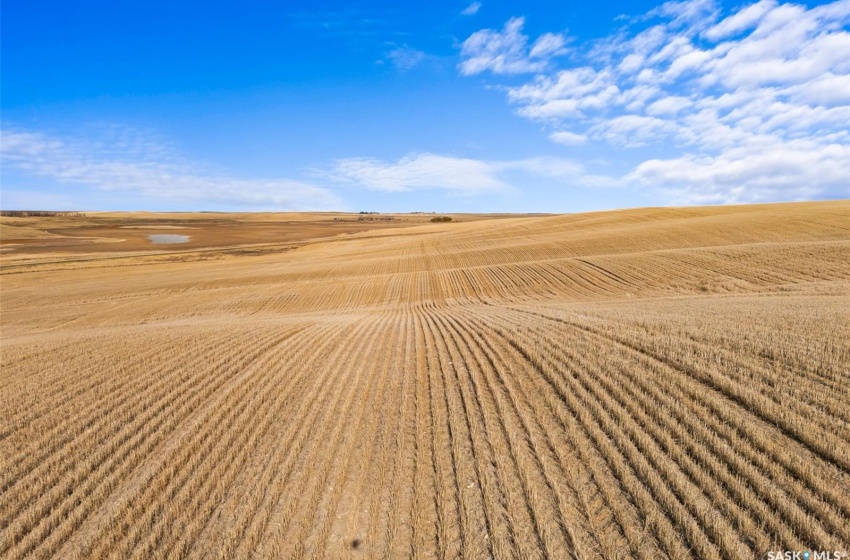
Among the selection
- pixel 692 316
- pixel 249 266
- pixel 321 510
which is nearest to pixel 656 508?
pixel 321 510

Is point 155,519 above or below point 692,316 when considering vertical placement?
below

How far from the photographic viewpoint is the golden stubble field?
513 cm

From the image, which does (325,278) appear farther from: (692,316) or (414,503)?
(414,503)

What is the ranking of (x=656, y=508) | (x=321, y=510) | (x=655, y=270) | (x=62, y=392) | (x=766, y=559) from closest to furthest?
(x=766, y=559), (x=656, y=508), (x=321, y=510), (x=62, y=392), (x=655, y=270)

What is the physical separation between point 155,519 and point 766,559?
7042 millimetres

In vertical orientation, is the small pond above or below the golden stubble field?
above

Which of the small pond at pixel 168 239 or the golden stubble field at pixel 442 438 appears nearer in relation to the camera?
the golden stubble field at pixel 442 438

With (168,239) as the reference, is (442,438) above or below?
below

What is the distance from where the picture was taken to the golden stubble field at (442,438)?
5.13 m

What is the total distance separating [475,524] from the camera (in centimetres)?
532

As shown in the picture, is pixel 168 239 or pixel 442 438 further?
pixel 168 239

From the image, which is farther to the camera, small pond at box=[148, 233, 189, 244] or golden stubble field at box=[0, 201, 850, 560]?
small pond at box=[148, 233, 189, 244]

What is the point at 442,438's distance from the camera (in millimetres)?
7316

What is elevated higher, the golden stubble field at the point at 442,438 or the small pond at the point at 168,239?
the small pond at the point at 168,239
